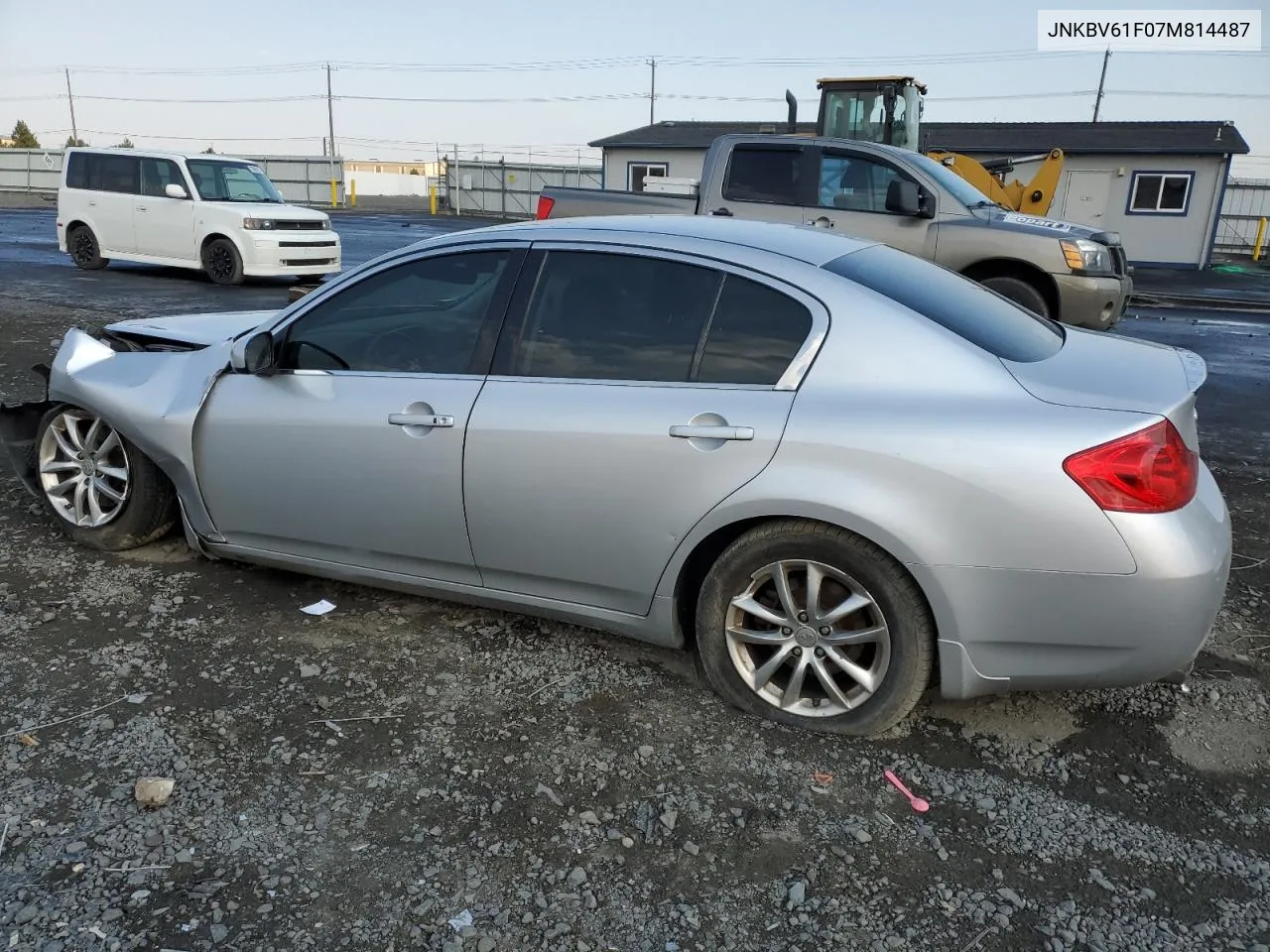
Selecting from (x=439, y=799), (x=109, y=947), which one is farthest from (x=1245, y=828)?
(x=109, y=947)

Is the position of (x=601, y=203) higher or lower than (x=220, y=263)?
higher

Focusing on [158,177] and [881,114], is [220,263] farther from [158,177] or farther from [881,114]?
[881,114]

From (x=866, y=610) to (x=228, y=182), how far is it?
14501 millimetres

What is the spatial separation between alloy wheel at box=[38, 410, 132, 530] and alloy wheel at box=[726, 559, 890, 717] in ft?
9.32

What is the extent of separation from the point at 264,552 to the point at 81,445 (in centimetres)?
118

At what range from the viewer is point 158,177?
14.6 m

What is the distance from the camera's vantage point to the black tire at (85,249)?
1552 centimetres

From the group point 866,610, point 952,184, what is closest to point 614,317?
point 866,610

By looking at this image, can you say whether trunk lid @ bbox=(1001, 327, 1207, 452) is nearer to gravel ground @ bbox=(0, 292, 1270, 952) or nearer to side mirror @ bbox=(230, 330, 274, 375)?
gravel ground @ bbox=(0, 292, 1270, 952)

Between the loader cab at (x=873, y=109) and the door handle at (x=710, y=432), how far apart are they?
1268cm

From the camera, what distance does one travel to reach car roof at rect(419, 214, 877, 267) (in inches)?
126

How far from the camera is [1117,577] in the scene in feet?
8.37

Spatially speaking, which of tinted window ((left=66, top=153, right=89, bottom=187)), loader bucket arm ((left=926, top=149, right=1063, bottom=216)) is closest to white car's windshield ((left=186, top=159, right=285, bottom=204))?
tinted window ((left=66, top=153, right=89, bottom=187))

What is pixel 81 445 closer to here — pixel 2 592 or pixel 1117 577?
pixel 2 592
